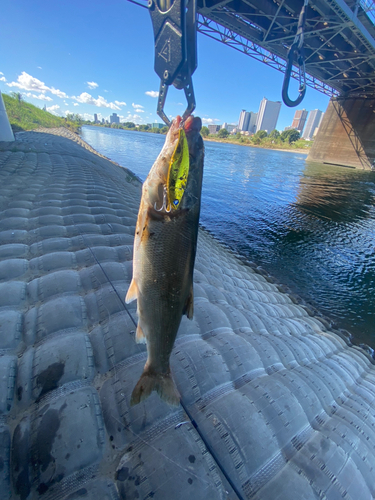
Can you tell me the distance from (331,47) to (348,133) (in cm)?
2287

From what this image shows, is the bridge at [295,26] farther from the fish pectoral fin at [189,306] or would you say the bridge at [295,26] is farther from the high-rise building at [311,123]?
the high-rise building at [311,123]

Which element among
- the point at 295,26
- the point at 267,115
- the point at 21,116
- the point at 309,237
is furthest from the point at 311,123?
the point at 309,237

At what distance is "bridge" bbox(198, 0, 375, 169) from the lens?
2166 centimetres

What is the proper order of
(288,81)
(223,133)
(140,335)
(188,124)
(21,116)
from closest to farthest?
(140,335) → (188,124) → (288,81) → (21,116) → (223,133)

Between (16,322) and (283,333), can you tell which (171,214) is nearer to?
(16,322)

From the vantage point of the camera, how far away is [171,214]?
2000 millimetres

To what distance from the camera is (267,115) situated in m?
165

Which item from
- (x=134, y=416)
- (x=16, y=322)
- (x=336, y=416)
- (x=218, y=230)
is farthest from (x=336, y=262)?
(x=16, y=322)

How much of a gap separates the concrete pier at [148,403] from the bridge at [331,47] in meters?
21.1

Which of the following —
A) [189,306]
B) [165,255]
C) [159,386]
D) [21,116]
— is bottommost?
[159,386]

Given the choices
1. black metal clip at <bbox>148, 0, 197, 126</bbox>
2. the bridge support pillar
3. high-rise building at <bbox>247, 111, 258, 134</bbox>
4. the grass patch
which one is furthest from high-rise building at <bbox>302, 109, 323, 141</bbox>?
black metal clip at <bbox>148, 0, 197, 126</bbox>

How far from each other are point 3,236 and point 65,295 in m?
→ 2.64

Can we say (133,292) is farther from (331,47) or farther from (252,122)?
(252,122)

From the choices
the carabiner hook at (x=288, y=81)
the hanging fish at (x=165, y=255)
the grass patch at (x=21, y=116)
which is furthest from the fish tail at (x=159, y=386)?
the grass patch at (x=21, y=116)
